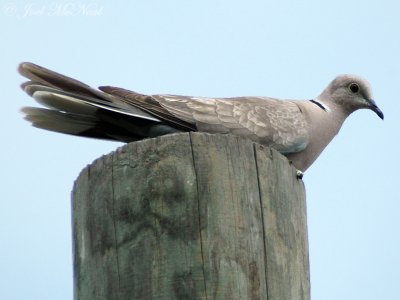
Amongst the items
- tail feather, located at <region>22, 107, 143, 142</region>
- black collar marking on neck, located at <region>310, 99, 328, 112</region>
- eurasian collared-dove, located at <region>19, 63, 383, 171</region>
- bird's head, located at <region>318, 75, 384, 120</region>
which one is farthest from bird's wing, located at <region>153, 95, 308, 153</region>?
bird's head, located at <region>318, 75, 384, 120</region>

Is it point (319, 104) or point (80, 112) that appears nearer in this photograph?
point (80, 112)

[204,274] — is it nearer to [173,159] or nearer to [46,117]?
[173,159]

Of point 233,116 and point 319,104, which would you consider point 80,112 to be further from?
point 319,104

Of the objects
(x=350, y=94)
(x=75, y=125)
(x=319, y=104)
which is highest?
(x=350, y=94)

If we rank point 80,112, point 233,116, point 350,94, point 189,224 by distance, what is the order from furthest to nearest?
1. point 350,94
2. point 233,116
3. point 80,112
4. point 189,224

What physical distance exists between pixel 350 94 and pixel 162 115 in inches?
90.5

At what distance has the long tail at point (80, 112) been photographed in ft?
15.7

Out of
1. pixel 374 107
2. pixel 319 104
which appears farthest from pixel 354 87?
pixel 319 104

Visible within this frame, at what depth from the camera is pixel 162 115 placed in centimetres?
521

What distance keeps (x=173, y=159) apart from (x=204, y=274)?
52 centimetres

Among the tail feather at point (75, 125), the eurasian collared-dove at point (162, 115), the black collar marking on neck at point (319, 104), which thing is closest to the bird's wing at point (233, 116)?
the eurasian collared-dove at point (162, 115)

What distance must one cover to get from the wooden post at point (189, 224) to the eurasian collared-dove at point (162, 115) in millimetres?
1532

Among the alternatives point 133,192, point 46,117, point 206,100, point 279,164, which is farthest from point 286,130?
point 133,192

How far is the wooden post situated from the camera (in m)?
3.09
